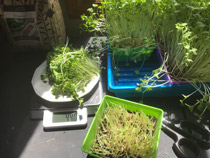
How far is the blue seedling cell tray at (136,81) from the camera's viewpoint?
2.83ft

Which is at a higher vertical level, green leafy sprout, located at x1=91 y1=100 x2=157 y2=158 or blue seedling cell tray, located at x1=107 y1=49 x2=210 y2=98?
blue seedling cell tray, located at x1=107 y1=49 x2=210 y2=98

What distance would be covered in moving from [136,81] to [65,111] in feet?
1.26

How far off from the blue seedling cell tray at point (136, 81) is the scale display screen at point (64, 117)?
212mm

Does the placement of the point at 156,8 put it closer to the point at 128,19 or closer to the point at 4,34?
the point at 128,19

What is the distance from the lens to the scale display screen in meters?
0.86

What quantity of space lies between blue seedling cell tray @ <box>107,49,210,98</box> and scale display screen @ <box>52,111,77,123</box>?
8.3 inches

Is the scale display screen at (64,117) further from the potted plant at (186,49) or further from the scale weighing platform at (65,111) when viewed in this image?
the potted plant at (186,49)

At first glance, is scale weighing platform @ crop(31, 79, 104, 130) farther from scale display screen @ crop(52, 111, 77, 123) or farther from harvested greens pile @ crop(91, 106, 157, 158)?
harvested greens pile @ crop(91, 106, 157, 158)

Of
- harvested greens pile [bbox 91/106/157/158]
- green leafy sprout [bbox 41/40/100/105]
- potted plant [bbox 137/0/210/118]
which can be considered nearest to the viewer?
harvested greens pile [bbox 91/106/157/158]

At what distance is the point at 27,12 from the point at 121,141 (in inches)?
31.2

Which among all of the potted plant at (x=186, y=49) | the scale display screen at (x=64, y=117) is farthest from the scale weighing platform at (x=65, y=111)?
the potted plant at (x=186, y=49)

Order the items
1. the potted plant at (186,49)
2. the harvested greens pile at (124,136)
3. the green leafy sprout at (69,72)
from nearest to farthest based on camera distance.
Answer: the harvested greens pile at (124,136)
the potted plant at (186,49)
the green leafy sprout at (69,72)

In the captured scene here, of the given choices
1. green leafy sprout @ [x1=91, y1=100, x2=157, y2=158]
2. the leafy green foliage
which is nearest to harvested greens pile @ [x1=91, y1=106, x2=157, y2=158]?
green leafy sprout @ [x1=91, y1=100, x2=157, y2=158]

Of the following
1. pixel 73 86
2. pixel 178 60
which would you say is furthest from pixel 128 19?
pixel 73 86
